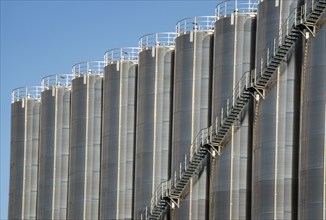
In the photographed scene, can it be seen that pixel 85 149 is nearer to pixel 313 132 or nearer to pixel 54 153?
pixel 54 153

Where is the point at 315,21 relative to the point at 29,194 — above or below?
above

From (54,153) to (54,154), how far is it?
0.32ft

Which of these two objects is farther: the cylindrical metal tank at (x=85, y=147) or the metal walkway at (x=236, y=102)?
the cylindrical metal tank at (x=85, y=147)

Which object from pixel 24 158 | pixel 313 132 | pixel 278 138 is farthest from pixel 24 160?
pixel 313 132

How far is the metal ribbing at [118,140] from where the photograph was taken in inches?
3787

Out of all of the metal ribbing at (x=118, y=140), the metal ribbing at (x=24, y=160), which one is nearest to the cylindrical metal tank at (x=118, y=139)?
the metal ribbing at (x=118, y=140)

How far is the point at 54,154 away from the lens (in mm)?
107562

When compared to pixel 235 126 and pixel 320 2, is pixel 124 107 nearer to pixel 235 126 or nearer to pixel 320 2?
pixel 235 126

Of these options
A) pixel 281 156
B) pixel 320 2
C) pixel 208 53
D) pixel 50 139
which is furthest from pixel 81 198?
pixel 320 2

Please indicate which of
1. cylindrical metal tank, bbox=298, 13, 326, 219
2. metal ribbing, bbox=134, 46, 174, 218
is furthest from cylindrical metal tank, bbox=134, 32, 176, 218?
cylindrical metal tank, bbox=298, 13, 326, 219

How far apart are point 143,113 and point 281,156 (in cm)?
2046

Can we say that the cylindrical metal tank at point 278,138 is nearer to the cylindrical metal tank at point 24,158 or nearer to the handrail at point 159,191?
the handrail at point 159,191

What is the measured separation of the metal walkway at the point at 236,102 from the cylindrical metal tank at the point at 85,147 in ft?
34.6

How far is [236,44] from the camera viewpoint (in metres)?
84.2
